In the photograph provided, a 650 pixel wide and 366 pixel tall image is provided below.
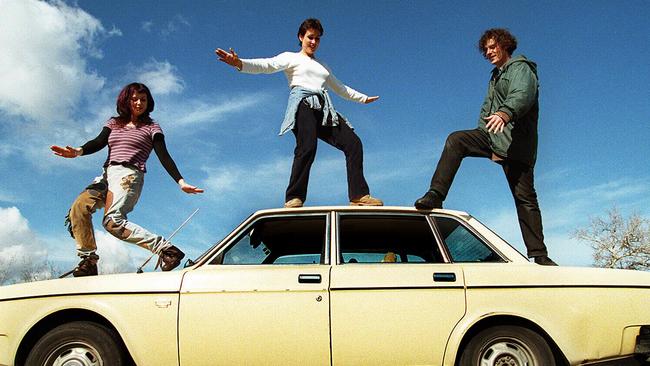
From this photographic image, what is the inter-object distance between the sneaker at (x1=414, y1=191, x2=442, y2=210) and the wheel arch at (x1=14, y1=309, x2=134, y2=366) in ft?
8.91

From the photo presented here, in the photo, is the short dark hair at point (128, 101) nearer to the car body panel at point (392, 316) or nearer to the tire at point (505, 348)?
the car body panel at point (392, 316)

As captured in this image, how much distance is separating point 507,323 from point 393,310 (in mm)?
946

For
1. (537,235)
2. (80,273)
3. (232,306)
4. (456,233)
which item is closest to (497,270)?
(456,233)

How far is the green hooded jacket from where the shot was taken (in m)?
5.20

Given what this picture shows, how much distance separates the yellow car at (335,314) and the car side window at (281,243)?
6 centimetres

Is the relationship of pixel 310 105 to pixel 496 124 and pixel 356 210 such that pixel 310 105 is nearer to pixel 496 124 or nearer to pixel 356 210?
pixel 356 210

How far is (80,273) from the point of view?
16.7 feet

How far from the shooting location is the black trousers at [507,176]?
5.21 m

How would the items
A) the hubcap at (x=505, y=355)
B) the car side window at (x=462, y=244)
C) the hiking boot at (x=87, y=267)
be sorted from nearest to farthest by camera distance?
the hubcap at (x=505, y=355) < the car side window at (x=462, y=244) < the hiking boot at (x=87, y=267)

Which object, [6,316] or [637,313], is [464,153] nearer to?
[637,313]

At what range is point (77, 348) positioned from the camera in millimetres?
4297

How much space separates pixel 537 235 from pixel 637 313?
3.71 ft

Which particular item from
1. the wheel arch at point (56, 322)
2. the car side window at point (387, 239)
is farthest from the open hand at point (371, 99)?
the wheel arch at point (56, 322)

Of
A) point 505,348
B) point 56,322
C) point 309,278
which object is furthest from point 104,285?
point 505,348
